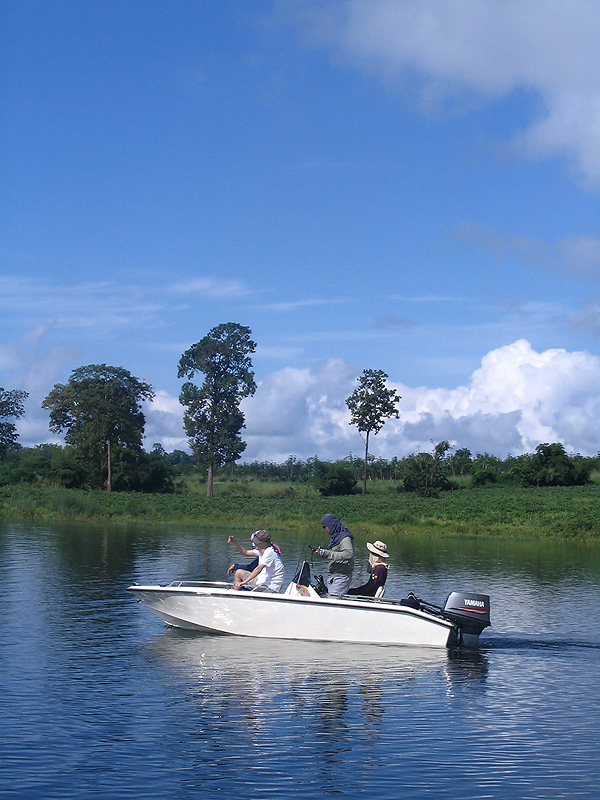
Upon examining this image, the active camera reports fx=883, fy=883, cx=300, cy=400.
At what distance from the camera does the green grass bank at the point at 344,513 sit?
48.2m

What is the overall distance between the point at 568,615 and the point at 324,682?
9332mm

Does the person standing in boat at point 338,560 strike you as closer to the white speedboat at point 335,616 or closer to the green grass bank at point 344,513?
the white speedboat at point 335,616

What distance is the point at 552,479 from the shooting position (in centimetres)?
7906

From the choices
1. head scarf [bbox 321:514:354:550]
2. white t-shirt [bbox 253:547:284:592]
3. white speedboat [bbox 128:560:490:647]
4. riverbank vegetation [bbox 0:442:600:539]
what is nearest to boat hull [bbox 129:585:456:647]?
white speedboat [bbox 128:560:490:647]

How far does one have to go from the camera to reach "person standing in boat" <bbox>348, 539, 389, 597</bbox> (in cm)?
1559

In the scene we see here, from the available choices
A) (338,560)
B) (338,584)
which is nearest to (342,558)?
(338,560)

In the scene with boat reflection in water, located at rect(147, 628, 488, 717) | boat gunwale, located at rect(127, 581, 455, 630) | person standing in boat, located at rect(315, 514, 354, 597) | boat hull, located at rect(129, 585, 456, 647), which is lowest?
boat reflection in water, located at rect(147, 628, 488, 717)

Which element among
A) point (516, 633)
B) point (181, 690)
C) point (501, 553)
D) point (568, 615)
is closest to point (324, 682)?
point (181, 690)

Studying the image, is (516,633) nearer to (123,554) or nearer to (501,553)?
(123,554)

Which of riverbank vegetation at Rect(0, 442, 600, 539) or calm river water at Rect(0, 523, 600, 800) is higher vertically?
riverbank vegetation at Rect(0, 442, 600, 539)

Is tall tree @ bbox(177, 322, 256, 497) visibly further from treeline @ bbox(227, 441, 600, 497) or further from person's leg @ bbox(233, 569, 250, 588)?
person's leg @ bbox(233, 569, 250, 588)

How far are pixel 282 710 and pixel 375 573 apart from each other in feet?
15.5

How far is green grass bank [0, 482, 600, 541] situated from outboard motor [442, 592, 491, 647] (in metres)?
28.1

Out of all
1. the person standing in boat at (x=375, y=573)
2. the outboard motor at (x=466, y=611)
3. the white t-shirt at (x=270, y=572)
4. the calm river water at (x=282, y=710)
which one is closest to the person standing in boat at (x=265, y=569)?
the white t-shirt at (x=270, y=572)
